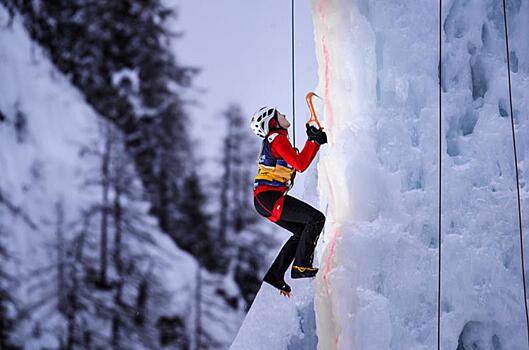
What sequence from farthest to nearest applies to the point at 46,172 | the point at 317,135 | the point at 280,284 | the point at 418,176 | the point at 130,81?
the point at 130,81, the point at 46,172, the point at 280,284, the point at 418,176, the point at 317,135

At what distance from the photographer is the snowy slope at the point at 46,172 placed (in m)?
11.1

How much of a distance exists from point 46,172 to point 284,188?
32.9ft

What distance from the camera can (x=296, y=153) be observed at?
220 cm

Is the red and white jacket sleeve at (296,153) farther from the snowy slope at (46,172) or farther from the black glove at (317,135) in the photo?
the snowy slope at (46,172)

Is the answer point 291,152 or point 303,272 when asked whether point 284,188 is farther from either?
point 303,272

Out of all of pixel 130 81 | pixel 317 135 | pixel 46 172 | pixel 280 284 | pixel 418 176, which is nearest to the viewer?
pixel 317 135

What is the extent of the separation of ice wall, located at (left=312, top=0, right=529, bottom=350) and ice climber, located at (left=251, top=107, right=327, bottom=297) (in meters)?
0.10

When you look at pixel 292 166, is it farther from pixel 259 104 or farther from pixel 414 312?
pixel 259 104

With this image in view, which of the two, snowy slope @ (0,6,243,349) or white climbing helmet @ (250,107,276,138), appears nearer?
white climbing helmet @ (250,107,276,138)

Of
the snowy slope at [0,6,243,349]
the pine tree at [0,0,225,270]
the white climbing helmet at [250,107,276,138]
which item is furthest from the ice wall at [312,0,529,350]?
the pine tree at [0,0,225,270]

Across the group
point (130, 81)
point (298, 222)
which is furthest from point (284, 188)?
point (130, 81)

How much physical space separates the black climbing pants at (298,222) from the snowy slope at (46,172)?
9040 mm

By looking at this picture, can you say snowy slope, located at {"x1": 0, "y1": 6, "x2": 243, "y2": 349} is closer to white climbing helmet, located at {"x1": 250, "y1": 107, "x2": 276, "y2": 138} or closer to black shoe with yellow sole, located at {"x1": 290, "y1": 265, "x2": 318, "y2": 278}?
black shoe with yellow sole, located at {"x1": 290, "y1": 265, "x2": 318, "y2": 278}

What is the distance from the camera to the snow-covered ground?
2186mm
